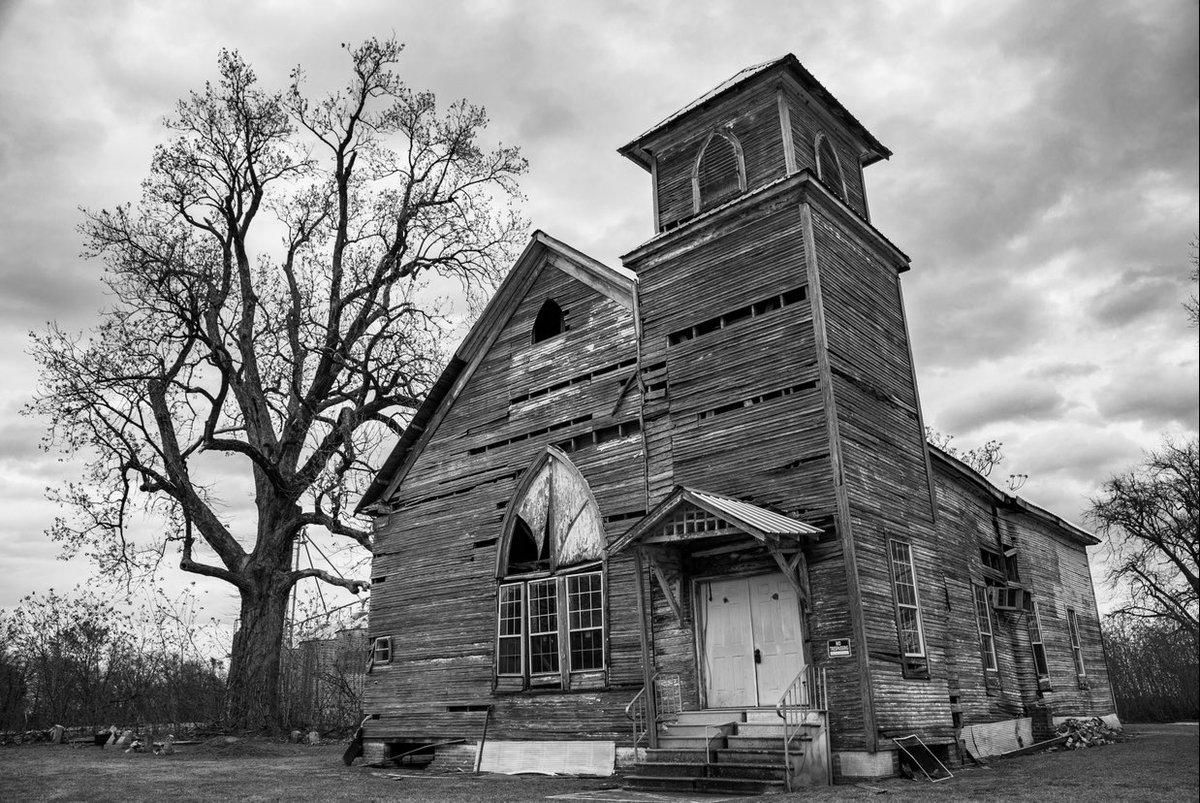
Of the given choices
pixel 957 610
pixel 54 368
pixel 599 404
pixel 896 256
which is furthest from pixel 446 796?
pixel 54 368

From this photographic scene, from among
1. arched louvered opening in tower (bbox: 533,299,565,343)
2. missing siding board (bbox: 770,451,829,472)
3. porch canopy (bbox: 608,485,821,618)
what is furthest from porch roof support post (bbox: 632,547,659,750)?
arched louvered opening in tower (bbox: 533,299,565,343)

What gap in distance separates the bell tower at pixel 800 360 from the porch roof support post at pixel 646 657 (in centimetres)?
132

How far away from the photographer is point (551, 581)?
16.2 meters

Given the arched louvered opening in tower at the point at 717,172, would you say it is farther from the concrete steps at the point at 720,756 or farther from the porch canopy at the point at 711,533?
the concrete steps at the point at 720,756

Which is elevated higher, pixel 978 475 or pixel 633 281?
pixel 633 281

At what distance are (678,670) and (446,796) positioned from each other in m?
4.06

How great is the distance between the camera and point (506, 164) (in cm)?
2848

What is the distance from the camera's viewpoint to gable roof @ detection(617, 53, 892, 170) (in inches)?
613

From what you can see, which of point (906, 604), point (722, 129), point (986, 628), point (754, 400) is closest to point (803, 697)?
point (906, 604)

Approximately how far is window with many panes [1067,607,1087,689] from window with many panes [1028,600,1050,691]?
261 cm

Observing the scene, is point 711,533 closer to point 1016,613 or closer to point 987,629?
point 987,629

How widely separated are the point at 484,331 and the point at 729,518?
8.66 metres

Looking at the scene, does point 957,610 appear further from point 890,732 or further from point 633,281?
point 633,281

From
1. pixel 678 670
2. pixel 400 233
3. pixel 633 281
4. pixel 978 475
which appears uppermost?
pixel 400 233
